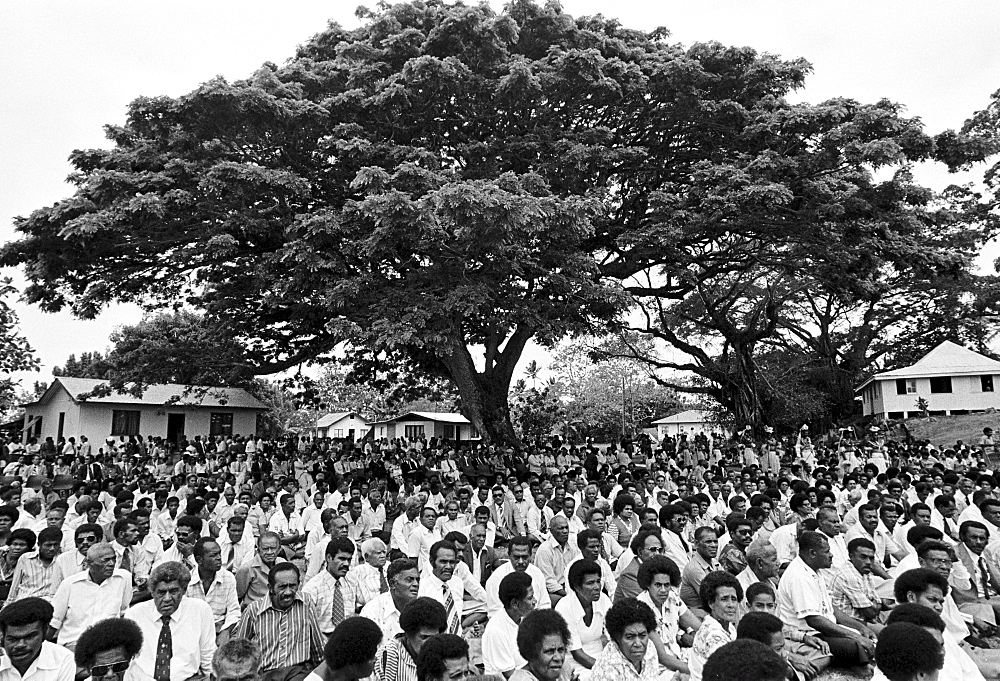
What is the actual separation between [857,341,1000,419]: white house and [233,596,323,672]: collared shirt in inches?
1416

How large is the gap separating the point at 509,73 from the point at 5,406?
970 inches

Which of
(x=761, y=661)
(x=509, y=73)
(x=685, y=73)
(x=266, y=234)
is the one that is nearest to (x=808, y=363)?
(x=685, y=73)

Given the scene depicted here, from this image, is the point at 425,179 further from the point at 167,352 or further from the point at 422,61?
Result: the point at 167,352

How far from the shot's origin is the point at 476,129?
16750 millimetres

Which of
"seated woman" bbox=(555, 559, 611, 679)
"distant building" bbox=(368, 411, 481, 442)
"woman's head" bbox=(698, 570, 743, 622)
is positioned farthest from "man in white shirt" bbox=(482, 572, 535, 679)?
"distant building" bbox=(368, 411, 481, 442)

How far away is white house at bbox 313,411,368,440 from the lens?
170 feet

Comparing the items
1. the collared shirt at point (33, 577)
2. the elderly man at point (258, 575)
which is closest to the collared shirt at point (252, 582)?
the elderly man at point (258, 575)

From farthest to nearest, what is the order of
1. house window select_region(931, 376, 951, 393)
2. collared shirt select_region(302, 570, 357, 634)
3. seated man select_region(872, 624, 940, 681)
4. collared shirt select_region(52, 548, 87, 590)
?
house window select_region(931, 376, 951, 393) < collared shirt select_region(52, 548, 87, 590) < collared shirt select_region(302, 570, 357, 634) < seated man select_region(872, 624, 940, 681)

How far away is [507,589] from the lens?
5109 mm

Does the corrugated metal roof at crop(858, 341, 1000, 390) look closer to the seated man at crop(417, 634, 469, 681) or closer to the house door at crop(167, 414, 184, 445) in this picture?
the house door at crop(167, 414, 184, 445)

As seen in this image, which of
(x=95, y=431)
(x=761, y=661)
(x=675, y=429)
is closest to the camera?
(x=761, y=661)

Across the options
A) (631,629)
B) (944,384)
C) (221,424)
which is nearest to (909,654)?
(631,629)

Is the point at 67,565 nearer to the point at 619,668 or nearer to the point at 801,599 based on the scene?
the point at 619,668

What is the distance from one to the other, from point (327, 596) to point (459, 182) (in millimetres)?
8453
